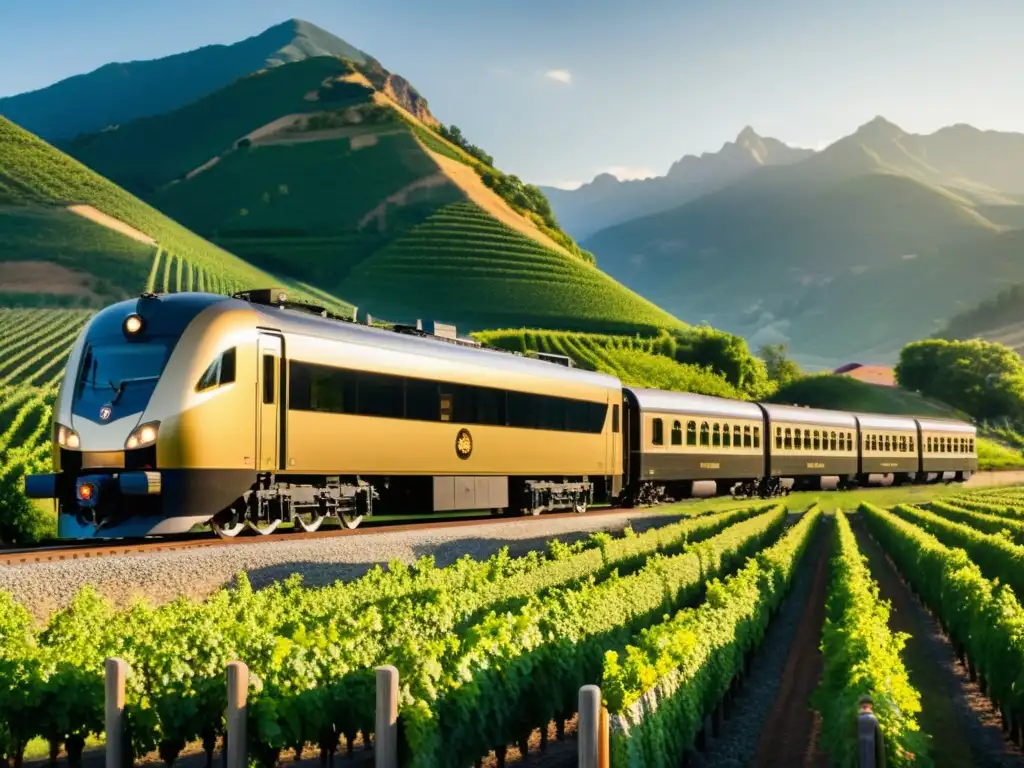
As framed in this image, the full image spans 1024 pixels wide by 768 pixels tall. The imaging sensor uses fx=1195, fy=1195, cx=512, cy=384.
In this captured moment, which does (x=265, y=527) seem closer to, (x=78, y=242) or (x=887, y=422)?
(x=887, y=422)

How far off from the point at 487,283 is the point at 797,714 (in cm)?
13247

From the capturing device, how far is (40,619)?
45.5 ft

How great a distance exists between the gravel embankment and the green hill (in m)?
107

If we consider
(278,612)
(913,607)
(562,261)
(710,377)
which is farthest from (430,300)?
(278,612)

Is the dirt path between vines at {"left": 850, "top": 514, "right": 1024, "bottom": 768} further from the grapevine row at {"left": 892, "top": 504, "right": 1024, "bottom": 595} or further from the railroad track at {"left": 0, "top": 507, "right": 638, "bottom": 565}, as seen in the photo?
the railroad track at {"left": 0, "top": 507, "right": 638, "bottom": 565}

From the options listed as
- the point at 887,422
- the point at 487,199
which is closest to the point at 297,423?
the point at 887,422

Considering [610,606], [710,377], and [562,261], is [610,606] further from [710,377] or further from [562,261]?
[562,261]

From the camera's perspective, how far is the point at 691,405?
3928cm

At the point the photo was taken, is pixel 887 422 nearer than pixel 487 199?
Yes

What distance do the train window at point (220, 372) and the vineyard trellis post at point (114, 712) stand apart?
9161 millimetres

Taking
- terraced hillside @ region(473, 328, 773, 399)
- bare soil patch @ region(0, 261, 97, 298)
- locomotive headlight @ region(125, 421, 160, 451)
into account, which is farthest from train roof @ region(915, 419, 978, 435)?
bare soil patch @ region(0, 261, 97, 298)

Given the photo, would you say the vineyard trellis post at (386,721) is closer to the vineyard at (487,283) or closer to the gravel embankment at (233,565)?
the gravel embankment at (233,565)

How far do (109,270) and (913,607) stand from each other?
88.4m

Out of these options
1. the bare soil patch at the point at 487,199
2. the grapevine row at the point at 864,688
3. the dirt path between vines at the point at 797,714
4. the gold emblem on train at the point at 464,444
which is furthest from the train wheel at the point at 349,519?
the bare soil patch at the point at 487,199
